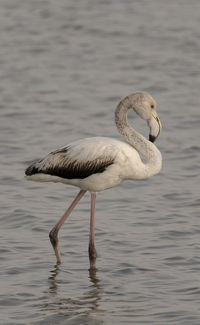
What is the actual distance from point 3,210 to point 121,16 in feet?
44.8

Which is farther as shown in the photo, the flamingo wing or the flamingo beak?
the flamingo beak

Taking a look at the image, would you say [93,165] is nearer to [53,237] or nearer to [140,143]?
[140,143]

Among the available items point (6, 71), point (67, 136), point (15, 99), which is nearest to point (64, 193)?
point (67, 136)

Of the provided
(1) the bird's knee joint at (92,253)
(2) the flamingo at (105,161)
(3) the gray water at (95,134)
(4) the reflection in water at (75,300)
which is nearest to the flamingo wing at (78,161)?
(2) the flamingo at (105,161)

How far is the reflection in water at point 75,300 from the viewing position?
8.31 meters

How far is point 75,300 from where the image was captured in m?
8.55

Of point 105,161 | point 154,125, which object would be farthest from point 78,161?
point 154,125

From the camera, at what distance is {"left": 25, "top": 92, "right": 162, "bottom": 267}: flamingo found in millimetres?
9328

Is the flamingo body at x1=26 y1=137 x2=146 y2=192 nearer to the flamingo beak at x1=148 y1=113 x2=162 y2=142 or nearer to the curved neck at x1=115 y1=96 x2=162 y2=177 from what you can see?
the curved neck at x1=115 y1=96 x2=162 y2=177

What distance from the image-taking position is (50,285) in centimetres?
895

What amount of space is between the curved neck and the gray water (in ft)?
3.20

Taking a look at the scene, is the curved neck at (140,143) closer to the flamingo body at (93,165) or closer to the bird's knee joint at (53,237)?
the flamingo body at (93,165)

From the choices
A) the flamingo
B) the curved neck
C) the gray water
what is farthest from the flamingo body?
the gray water

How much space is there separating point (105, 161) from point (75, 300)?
151 cm
